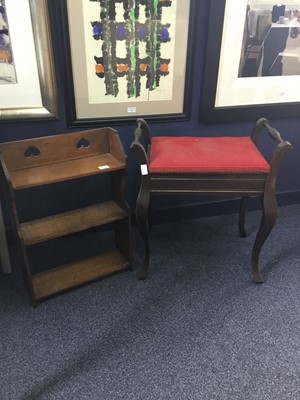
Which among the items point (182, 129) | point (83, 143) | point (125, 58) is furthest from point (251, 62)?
point (83, 143)

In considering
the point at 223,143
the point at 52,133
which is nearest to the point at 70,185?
the point at 52,133

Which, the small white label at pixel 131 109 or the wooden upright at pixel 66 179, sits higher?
the small white label at pixel 131 109

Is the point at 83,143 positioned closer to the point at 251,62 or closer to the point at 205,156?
the point at 205,156

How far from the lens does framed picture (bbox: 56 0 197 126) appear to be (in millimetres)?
1601

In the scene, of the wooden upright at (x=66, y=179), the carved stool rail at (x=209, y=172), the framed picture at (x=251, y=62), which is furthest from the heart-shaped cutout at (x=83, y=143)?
the framed picture at (x=251, y=62)

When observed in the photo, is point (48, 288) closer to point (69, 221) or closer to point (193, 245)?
point (69, 221)

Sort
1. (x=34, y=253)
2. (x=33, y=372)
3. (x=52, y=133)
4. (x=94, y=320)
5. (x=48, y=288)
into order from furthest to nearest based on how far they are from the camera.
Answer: (x=34, y=253) < (x=52, y=133) < (x=48, y=288) < (x=94, y=320) < (x=33, y=372)

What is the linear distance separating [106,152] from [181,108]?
19.6 inches

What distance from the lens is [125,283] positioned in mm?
1732

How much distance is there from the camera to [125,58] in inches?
67.6

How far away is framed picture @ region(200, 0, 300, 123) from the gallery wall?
45 millimetres

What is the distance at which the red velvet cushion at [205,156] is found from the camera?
147 centimetres

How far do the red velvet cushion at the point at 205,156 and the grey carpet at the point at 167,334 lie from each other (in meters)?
0.60

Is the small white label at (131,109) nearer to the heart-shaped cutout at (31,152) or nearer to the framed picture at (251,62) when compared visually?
the framed picture at (251,62)
